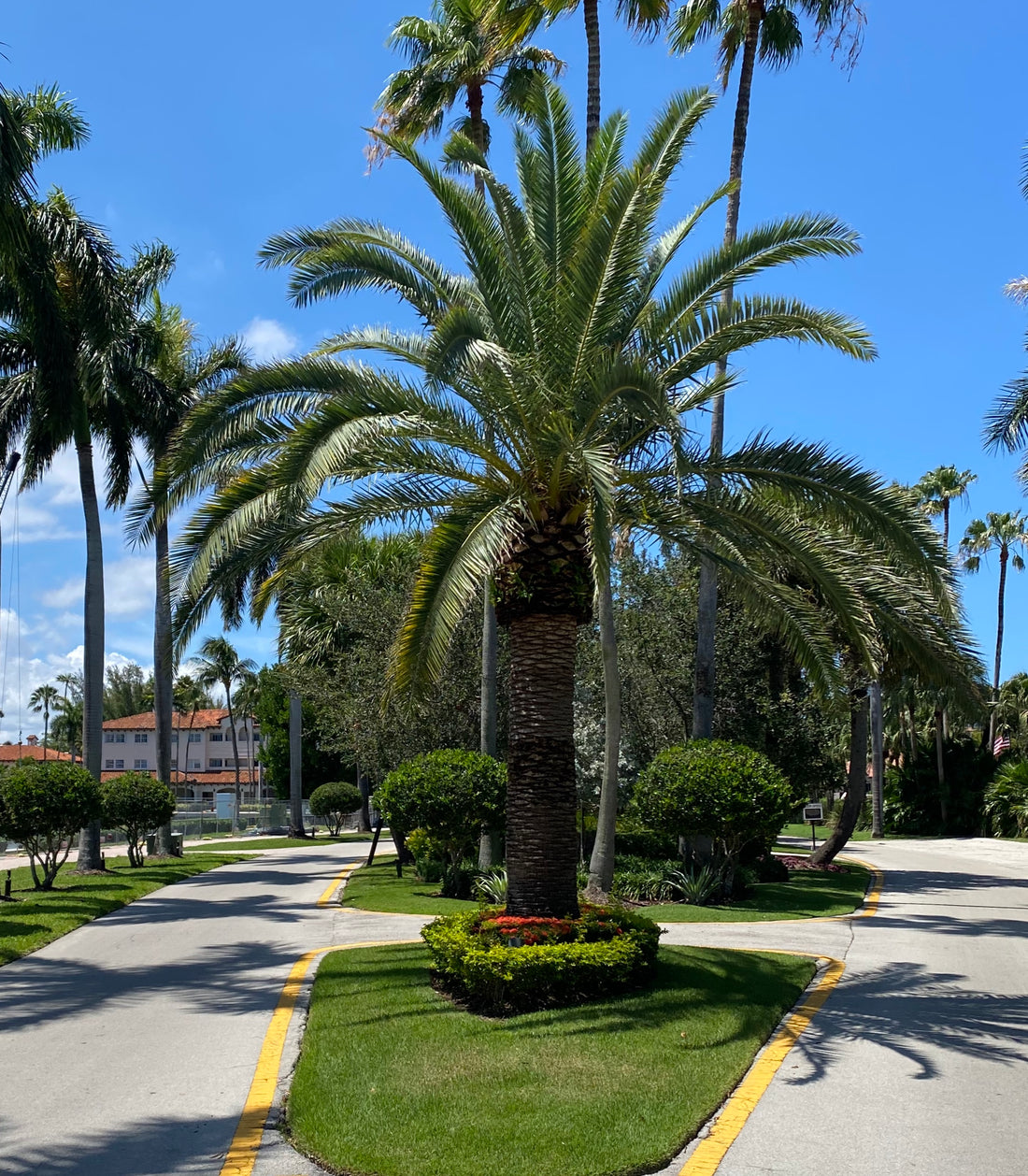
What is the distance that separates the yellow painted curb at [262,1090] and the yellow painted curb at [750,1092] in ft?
7.50

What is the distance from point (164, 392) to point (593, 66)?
41.1ft

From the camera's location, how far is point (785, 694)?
22.5 meters

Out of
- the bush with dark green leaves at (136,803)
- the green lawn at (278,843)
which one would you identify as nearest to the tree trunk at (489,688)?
the bush with dark green leaves at (136,803)

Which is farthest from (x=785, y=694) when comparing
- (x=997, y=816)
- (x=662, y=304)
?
(x=997, y=816)

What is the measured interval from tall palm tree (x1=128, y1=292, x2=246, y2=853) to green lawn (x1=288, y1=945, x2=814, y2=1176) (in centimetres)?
1791

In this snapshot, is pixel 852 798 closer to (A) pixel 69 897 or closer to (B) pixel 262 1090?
(A) pixel 69 897

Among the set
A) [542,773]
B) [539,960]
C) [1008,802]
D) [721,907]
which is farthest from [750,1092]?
[1008,802]

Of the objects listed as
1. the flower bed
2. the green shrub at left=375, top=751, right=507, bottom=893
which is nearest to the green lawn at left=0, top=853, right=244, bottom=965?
the green shrub at left=375, top=751, right=507, bottom=893

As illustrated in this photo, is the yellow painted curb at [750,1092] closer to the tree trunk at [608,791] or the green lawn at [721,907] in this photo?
the tree trunk at [608,791]

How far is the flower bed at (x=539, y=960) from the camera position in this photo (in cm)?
864

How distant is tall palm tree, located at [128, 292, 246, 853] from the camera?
25.8 metres

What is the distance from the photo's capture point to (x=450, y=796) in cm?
1664

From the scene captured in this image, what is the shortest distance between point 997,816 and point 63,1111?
141 feet

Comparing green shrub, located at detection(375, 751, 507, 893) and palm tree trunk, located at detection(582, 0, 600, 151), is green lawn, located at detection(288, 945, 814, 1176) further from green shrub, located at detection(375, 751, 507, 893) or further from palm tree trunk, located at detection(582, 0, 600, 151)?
palm tree trunk, located at detection(582, 0, 600, 151)
